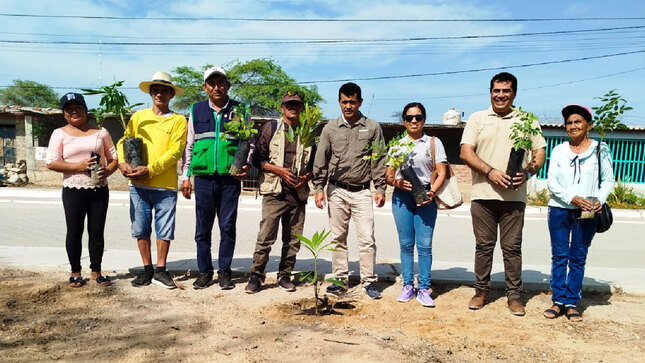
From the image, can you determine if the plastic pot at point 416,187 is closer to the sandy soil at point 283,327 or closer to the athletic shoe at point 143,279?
the sandy soil at point 283,327

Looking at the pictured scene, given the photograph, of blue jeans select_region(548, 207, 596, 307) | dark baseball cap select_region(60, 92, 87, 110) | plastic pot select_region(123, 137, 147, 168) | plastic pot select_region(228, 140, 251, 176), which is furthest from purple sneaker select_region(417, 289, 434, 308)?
dark baseball cap select_region(60, 92, 87, 110)

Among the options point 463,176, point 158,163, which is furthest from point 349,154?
point 463,176

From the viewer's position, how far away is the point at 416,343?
3.36m

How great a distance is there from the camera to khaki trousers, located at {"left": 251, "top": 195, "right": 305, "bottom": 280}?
15.2ft

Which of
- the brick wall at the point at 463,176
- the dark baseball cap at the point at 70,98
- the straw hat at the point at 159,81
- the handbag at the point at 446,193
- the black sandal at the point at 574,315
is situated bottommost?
the black sandal at the point at 574,315

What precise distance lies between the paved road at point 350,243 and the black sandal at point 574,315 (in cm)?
93

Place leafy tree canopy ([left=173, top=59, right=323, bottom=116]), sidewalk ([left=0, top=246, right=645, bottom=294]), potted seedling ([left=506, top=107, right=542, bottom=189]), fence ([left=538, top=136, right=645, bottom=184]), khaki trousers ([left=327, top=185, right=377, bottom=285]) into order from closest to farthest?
potted seedling ([left=506, top=107, right=542, bottom=189]), khaki trousers ([left=327, top=185, right=377, bottom=285]), sidewalk ([left=0, top=246, right=645, bottom=294]), fence ([left=538, top=136, right=645, bottom=184]), leafy tree canopy ([left=173, top=59, right=323, bottom=116])

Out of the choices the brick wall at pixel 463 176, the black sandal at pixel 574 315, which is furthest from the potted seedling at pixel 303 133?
the brick wall at pixel 463 176

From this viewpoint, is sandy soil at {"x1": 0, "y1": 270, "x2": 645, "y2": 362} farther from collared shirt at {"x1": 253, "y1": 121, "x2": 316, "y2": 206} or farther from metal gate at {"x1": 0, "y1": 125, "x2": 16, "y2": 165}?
metal gate at {"x1": 0, "y1": 125, "x2": 16, "y2": 165}

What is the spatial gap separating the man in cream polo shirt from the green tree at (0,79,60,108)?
1934 inches

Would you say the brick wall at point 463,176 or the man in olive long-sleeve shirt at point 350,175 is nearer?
the man in olive long-sleeve shirt at point 350,175

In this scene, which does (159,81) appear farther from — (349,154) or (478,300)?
(478,300)

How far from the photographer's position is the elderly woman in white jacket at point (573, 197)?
403 centimetres

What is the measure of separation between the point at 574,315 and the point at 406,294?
149 cm
